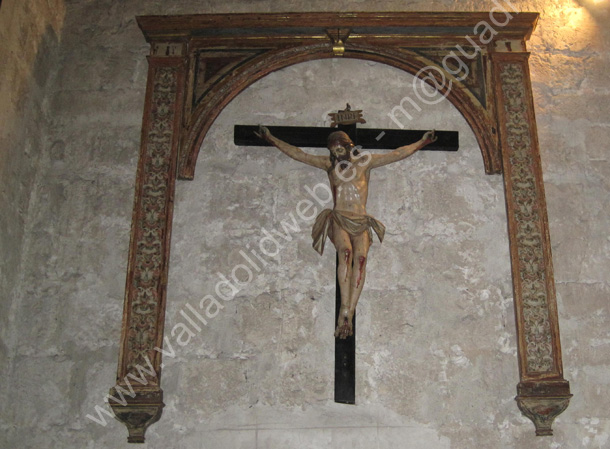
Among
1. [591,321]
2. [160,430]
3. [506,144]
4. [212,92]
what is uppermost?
[212,92]

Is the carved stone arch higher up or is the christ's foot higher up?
the carved stone arch

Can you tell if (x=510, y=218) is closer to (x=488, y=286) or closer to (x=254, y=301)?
(x=488, y=286)

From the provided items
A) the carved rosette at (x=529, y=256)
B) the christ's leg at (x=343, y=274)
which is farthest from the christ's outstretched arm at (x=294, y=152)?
the carved rosette at (x=529, y=256)

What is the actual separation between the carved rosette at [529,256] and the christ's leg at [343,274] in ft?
3.75

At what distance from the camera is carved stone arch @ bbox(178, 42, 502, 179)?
5.10 metres

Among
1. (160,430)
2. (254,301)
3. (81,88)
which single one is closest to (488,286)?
(254,301)

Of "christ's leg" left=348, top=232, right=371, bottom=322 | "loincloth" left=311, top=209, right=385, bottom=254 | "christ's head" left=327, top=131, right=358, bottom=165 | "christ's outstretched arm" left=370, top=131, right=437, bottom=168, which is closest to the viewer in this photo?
"christ's leg" left=348, top=232, right=371, bottom=322

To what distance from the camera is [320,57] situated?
17.9 ft

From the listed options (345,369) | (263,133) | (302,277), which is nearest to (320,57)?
(263,133)

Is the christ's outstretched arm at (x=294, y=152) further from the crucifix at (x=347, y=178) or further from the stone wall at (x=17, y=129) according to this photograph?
the stone wall at (x=17, y=129)

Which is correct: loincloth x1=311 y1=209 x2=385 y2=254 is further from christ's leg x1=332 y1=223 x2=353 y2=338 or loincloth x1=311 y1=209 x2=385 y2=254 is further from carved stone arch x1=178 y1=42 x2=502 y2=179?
carved stone arch x1=178 y1=42 x2=502 y2=179

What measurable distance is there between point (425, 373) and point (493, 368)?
0.45 m

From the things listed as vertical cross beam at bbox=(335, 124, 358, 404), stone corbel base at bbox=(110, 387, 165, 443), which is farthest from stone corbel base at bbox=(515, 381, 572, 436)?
stone corbel base at bbox=(110, 387, 165, 443)

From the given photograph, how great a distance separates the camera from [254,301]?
15.5 ft
